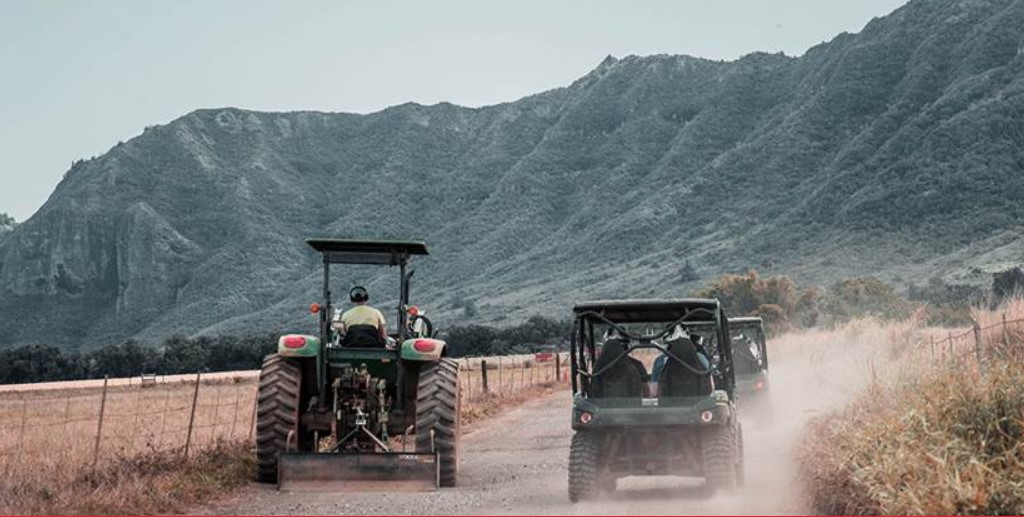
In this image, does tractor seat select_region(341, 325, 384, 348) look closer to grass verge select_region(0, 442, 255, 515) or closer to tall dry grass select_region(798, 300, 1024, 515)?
grass verge select_region(0, 442, 255, 515)

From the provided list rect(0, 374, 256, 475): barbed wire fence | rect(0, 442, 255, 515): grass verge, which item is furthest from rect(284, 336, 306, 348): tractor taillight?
rect(0, 374, 256, 475): barbed wire fence

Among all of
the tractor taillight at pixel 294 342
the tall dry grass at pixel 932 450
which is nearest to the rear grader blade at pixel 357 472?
the tractor taillight at pixel 294 342

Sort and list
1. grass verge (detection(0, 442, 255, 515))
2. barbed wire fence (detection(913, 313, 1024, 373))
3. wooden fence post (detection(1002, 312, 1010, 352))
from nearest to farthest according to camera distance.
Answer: grass verge (detection(0, 442, 255, 515)), barbed wire fence (detection(913, 313, 1024, 373)), wooden fence post (detection(1002, 312, 1010, 352))

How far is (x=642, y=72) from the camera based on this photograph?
18988 centimetres

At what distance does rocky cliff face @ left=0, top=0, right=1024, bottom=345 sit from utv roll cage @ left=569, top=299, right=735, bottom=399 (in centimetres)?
6967

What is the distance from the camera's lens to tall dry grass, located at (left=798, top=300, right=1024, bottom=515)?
9.32m

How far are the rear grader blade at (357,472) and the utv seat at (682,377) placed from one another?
2.55m

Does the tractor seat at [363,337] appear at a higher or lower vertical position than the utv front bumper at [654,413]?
higher

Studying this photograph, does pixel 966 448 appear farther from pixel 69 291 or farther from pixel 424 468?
pixel 69 291

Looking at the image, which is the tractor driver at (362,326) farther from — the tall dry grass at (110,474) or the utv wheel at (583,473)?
the utv wheel at (583,473)

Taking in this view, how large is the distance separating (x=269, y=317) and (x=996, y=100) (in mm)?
74939

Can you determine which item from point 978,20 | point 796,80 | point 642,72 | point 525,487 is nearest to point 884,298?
point 525,487

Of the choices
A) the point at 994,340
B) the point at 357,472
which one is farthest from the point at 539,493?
the point at 994,340

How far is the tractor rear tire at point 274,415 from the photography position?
14609mm
